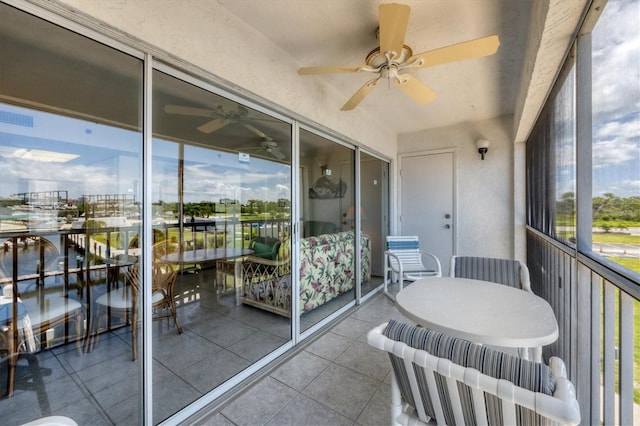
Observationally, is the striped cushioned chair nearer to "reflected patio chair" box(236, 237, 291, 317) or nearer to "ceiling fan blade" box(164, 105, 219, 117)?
"reflected patio chair" box(236, 237, 291, 317)

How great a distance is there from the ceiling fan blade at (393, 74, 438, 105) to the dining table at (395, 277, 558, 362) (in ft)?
4.83

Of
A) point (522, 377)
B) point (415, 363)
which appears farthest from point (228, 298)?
point (522, 377)

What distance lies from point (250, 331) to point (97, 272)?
140cm

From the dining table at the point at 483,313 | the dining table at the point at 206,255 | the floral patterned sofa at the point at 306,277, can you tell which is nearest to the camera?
the dining table at the point at 483,313

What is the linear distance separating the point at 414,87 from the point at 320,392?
2.39 meters

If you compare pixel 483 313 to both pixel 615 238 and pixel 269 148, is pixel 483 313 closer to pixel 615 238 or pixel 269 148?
pixel 615 238

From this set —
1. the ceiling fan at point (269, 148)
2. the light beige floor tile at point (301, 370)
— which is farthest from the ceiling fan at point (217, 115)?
the light beige floor tile at point (301, 370)

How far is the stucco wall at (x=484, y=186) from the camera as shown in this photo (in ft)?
12.3

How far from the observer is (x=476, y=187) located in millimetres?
3967

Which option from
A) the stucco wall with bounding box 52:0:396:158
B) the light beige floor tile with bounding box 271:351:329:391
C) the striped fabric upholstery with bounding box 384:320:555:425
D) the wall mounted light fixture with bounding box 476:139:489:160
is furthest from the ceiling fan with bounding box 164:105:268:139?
the wall mounted light fixture with bounding box 476:139:489:160

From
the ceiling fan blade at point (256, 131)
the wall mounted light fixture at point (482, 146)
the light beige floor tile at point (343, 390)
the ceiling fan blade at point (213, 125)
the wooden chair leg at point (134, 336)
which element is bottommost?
the light beige floor tile at point (343, 390)

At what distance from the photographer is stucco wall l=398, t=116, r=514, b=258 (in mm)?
3762

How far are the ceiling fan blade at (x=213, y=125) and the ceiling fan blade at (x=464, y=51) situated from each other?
5.12 feet

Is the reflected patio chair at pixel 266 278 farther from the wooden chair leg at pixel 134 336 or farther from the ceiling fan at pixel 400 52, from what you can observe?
the ceiling fan at pixel 400 52
